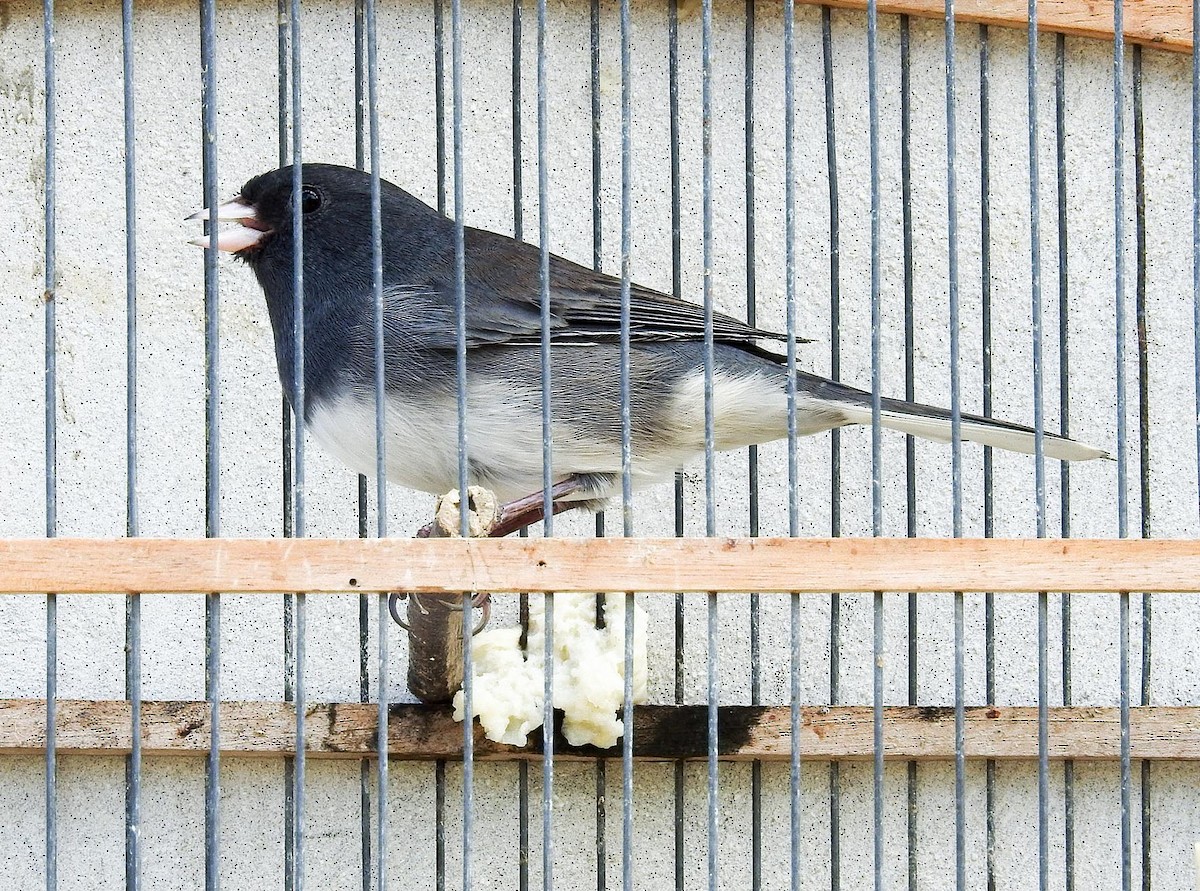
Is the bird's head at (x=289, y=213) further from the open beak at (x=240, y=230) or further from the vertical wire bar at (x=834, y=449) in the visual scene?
the vertical wire bar at (x=834, y=449)

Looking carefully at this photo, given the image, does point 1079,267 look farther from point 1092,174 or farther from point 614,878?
point 614,878

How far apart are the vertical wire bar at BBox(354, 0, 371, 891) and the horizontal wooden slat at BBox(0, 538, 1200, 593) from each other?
0.80m

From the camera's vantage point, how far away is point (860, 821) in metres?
2.69

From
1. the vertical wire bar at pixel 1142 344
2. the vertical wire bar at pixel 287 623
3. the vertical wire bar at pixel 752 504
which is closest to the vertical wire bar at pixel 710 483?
the vertical wire bar at pixel 752 504

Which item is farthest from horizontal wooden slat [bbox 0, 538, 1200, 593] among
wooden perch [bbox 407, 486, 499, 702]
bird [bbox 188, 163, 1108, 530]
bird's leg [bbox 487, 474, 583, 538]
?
bird [bbox 188, 163, 1108, 530]

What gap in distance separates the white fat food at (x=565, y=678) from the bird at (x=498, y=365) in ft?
0.78

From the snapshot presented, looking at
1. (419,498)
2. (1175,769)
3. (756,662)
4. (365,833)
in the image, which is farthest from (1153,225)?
(365,833)

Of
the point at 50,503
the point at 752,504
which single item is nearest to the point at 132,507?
the point at 50,503

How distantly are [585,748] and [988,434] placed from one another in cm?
88

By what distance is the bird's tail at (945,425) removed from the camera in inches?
78.1

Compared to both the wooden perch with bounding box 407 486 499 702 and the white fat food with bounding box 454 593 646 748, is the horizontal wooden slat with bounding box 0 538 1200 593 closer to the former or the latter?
the wooden perch with bounding box 407 486 499 702

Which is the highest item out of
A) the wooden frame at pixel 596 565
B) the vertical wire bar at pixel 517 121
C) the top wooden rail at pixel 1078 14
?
the top wooden rail at pixel 1078 14

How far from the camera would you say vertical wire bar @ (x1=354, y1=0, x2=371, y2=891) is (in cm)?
245

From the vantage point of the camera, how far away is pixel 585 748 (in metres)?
2.43
